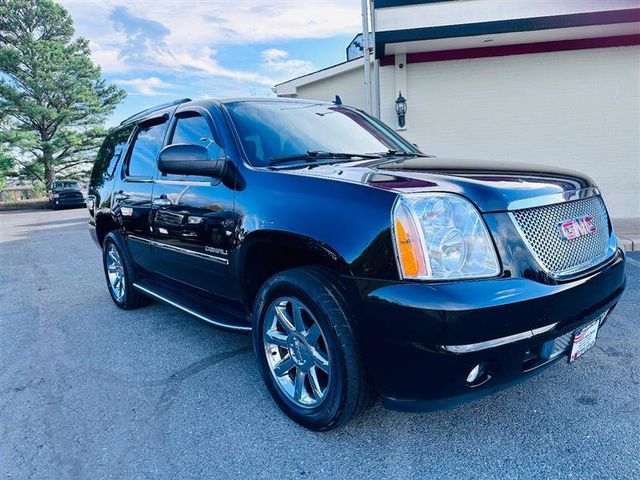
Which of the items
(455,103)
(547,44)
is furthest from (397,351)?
(547,44)

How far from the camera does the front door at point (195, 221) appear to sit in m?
2.87

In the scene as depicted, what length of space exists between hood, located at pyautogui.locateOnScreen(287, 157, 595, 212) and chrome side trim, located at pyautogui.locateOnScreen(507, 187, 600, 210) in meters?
0.02

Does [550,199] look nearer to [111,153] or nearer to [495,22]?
[111,153]

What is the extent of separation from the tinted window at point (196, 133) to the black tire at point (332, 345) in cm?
112

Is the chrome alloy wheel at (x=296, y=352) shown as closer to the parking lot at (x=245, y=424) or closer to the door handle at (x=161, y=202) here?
the parking lot at (x=245, y=424)

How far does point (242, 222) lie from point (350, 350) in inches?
40.5

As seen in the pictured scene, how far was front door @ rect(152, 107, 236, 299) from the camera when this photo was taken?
287 centimetres

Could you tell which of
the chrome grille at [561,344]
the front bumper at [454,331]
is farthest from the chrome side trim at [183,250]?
the chrome grille at [561,344]

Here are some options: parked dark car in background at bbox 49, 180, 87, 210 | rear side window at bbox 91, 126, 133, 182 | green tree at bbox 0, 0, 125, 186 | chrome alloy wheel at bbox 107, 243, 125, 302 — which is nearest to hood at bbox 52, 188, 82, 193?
parked dark car in background at bbox 49, 180, 87, 210

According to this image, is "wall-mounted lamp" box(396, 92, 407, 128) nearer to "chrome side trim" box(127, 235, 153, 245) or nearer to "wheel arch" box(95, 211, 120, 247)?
"wheel arch" box(95, 211, 120, 247)

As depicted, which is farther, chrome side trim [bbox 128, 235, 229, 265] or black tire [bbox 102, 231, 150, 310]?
black tire [bbox 102, 231, 150, 310]

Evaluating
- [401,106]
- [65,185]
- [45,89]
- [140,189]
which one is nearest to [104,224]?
[140,189]

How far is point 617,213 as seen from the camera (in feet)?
29.6

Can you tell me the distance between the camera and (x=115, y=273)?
487 cm
